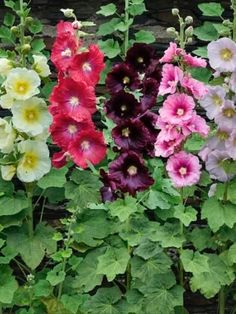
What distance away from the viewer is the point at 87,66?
→ 3.07m

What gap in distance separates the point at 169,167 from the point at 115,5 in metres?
1.01

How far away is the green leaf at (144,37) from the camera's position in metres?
3.66

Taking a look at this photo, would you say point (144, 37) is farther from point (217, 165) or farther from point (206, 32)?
point (217, 165)

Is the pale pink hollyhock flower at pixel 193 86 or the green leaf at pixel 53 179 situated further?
the green leaf at pixel 53 179

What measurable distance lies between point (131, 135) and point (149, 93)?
0.15m

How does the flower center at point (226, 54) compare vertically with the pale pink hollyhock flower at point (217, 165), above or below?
above

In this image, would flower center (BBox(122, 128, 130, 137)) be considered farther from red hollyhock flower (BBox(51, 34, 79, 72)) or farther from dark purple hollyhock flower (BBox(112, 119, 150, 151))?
red hollyhock flower (BBox(51, 34, 79, 72))

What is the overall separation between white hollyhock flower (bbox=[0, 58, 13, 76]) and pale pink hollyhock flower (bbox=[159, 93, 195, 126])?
50 cm

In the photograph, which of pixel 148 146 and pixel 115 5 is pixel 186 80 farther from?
pixel 115 5

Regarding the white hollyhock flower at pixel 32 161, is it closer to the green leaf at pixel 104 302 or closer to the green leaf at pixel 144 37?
the green leaf at pixel 104 302

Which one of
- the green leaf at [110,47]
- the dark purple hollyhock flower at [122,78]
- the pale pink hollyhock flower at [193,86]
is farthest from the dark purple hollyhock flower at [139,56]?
the green leaf at [110,47]

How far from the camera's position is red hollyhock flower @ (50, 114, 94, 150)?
10.0 ft

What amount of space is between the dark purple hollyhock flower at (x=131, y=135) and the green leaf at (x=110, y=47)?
700 mm

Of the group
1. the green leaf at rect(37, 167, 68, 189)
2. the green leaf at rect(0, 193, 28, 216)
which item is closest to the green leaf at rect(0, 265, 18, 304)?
the green leaf at rect(0, 193, 28, 216)
